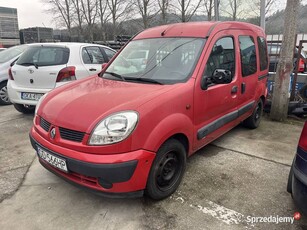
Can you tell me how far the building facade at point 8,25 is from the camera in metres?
41.5

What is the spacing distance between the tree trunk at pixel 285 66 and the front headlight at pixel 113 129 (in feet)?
13.4

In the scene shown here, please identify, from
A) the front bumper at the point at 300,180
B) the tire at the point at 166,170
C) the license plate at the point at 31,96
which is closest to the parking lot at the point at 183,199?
the tire at the point at 166,170

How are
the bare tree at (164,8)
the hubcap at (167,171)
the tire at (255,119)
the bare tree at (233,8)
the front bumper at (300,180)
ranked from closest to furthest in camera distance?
the front bumper at (300,180) → the hubcap at (167,171) → the tire at (255,119) → the bare tree at (233,8) → the bare tree at (164,8)

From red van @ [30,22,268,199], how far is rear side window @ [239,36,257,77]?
43 millimetres

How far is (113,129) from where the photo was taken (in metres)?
2.30

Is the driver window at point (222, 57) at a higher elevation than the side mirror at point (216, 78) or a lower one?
higher

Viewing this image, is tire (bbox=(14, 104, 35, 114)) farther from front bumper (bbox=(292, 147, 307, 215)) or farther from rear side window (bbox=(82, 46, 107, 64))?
front bumper (bbox=(292, 147, 307, 215))

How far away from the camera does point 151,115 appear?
2436 millimetres

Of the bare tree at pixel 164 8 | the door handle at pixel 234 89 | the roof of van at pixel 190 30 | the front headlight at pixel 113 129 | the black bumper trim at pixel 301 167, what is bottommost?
the black bumper trim at pixel 301 167

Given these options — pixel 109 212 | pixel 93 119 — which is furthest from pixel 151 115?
pixel 109 212

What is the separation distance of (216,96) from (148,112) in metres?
1.24

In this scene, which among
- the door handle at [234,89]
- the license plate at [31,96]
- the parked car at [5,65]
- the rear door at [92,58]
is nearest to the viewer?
the door handle at [234,89]

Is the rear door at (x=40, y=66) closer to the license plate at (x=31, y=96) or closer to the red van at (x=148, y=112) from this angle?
the license plate at (x=31, y=96)

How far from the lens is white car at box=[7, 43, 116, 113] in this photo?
5086 mm
